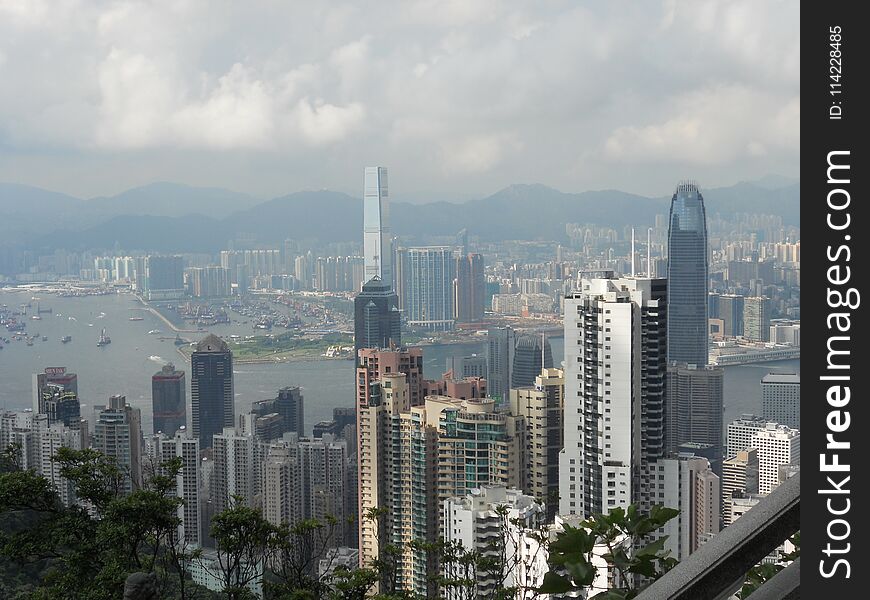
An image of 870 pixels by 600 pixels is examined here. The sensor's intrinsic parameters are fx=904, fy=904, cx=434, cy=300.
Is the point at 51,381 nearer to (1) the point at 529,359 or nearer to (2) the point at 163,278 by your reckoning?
(2) the point at 163,278

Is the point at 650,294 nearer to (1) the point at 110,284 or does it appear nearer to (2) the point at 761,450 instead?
(2) the point at 761,450

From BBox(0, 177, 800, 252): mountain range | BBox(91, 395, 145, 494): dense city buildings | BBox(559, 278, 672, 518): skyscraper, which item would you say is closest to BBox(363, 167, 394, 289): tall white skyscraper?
BBox(0, 177, 800, 252): mountain range

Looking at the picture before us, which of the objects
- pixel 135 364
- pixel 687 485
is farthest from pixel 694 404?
pixel 135 364

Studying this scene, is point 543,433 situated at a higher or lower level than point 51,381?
lower

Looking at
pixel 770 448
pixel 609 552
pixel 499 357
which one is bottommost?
pixel 770 448

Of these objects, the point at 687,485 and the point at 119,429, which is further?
the point at 119,429

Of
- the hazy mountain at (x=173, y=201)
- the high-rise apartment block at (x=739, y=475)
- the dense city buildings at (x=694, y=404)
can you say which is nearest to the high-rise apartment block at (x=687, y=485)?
the high-rise apartment block at (x=739, y=475)

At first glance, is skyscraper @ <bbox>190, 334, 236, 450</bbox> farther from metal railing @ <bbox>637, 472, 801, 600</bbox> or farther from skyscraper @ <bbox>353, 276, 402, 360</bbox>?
metal railing @ <bbox>637, 472, 801, 600</bbox>
